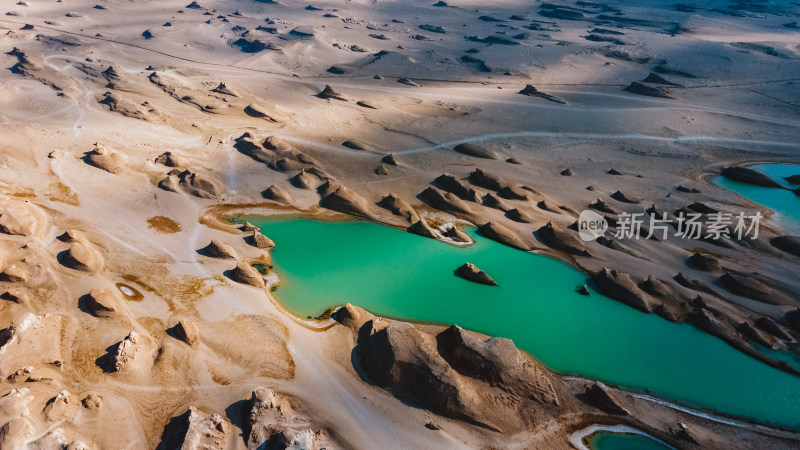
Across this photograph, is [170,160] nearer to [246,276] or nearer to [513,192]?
[246,276]

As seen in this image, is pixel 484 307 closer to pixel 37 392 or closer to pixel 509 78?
pixel 37 392

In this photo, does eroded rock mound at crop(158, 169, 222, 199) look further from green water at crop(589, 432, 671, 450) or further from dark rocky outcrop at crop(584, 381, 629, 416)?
green water at crop(589, 432, 671, 450)

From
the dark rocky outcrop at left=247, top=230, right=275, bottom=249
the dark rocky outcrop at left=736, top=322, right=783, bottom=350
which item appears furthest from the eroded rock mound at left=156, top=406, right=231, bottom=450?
the dark rocky outcrop at left=736, top=322, right=783, bottom=350

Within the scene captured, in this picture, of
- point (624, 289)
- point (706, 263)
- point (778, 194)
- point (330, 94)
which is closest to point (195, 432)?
point (624, 289)

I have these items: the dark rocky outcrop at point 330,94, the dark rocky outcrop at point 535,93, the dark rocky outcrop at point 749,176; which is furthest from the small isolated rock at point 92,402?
the dark rocky outcrop at point 535,93

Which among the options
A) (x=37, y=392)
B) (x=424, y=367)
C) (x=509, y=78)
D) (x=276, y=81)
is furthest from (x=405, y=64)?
(x=37, y=392)

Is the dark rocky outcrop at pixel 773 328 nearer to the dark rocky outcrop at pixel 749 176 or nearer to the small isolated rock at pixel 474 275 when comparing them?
the small isolated rock at pixel 474 275

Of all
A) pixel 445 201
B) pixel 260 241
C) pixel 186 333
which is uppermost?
pixel 445 201
